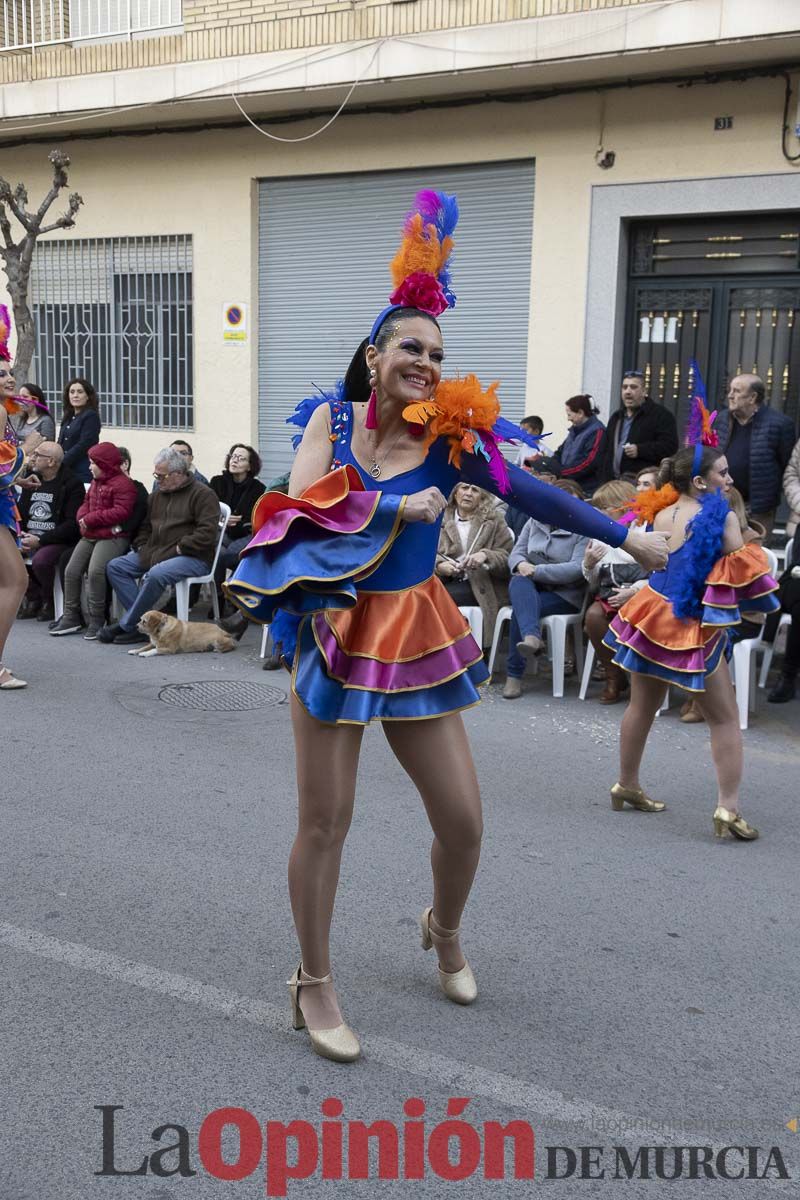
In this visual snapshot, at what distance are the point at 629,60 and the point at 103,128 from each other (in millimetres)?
6922

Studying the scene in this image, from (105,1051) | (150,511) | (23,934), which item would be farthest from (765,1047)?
(150,511)

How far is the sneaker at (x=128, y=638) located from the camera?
29.7 ft

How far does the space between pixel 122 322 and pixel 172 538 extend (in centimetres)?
636

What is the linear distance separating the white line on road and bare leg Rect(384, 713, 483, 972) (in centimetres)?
51

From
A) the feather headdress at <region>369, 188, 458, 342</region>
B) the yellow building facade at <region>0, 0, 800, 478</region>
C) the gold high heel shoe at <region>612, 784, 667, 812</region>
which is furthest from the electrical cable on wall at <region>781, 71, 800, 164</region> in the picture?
the feather headdress at <region>369, 188, 458, 342</region>

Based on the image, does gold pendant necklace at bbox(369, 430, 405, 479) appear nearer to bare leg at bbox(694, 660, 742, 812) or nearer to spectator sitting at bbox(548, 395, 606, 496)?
bare leg at bbox(694, 660, 742, 812)

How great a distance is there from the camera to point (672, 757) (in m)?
6.31

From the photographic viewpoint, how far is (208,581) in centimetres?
945

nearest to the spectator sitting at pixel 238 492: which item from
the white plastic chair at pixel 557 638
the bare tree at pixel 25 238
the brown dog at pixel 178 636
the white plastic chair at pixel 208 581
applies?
the white plastic chair at pixel 208 581

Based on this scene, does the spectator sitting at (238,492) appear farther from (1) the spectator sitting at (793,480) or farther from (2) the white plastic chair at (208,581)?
(1) the spectator sitting at (793,480)

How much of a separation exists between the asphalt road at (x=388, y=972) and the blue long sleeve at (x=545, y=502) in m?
1.46

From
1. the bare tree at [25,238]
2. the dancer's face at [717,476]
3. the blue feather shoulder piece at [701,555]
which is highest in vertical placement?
the bare tree at [25,238]

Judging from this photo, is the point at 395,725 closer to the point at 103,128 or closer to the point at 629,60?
the point at 629,60

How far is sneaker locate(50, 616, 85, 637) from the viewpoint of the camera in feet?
30.6
